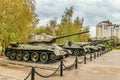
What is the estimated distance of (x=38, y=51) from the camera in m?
16.3

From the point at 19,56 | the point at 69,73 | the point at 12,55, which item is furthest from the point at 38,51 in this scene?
the point at 69,73

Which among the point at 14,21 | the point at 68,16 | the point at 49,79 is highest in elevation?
the point at 68,16

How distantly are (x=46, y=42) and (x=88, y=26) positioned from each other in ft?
102

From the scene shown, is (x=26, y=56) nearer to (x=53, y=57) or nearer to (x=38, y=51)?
(x=38, y=51)

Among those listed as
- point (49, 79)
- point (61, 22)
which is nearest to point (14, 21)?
point (49, 79)

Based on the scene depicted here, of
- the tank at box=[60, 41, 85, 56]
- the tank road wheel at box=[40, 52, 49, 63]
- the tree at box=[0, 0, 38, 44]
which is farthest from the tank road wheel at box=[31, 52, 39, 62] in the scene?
the tank at box=[60, 41, 85, 56]

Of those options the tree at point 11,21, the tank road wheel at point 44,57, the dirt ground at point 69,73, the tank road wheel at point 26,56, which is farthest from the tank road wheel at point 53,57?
the tree at point 11,21

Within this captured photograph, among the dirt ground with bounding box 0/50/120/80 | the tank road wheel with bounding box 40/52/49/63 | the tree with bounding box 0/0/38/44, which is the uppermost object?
the tree with bounding box 0/0/38/44

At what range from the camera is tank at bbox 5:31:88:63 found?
15835 mm

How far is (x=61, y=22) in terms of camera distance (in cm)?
3553

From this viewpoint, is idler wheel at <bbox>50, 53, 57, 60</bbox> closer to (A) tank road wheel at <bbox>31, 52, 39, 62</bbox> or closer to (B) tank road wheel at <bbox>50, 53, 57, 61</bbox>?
(B) tank road wheel at <bbox>50, 53, 57, 61</bbox>

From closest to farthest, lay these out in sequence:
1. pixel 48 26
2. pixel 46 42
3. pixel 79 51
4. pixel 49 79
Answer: pixel 49 79
pixel 46 42
pixel 79 51
pixel 48 26

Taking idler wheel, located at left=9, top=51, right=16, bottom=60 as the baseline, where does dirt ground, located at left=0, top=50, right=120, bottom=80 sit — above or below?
below

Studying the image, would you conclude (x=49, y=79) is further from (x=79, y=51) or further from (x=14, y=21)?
(x=79, y=51)
